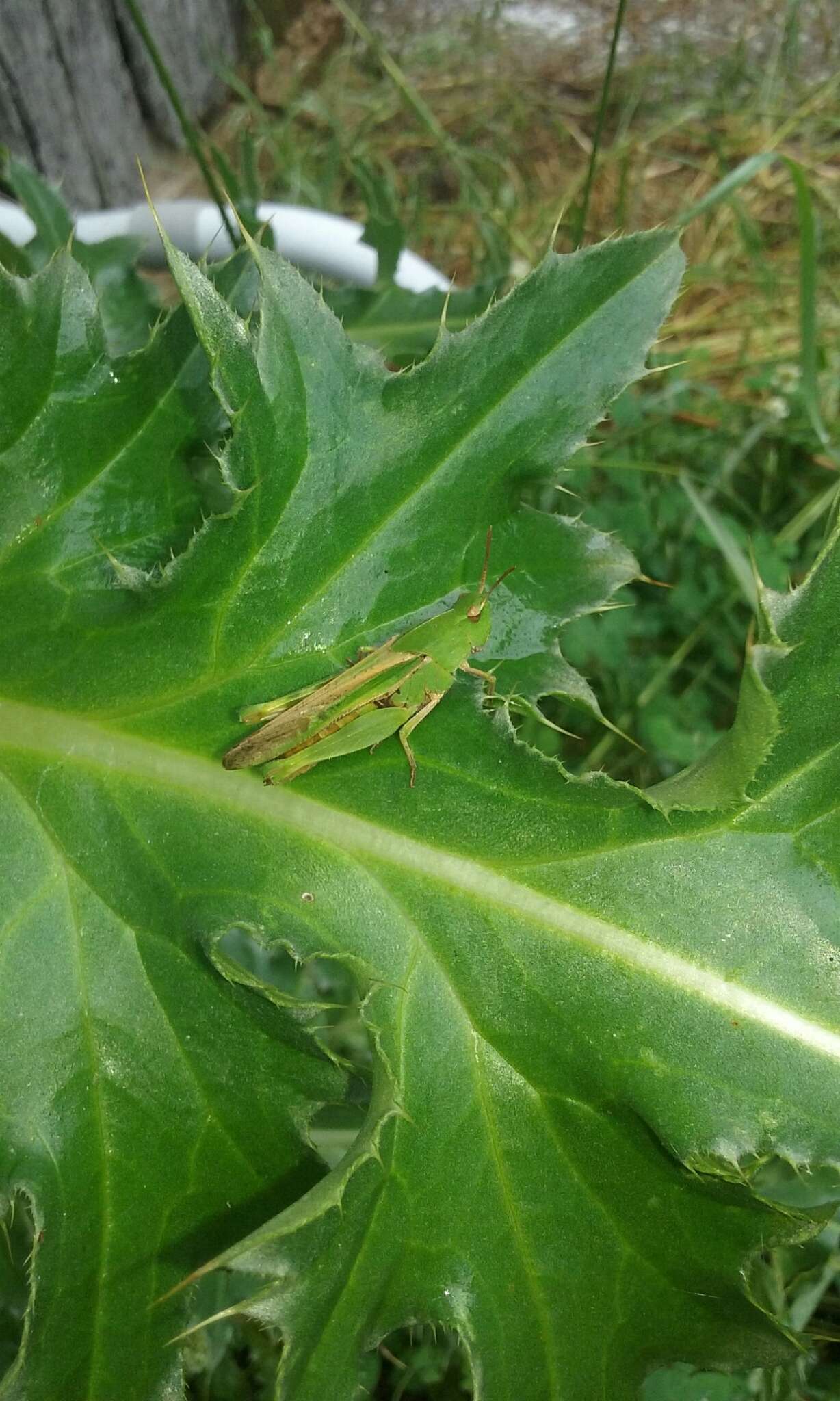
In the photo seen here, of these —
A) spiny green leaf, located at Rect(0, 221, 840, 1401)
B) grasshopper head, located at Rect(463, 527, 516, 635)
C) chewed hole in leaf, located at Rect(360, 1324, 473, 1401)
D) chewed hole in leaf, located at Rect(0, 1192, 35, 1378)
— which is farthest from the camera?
chewed hole in leaf, located at Rect(360, 1324, 473, 1401)

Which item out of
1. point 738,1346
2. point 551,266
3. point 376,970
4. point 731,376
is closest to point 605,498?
point 731,376

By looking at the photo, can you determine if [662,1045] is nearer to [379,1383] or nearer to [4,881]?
[4,881]

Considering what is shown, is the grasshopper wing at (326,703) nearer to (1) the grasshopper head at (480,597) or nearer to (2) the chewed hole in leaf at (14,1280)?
(1) the grasshopper head at (480,597)

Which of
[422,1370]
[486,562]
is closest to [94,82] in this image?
[486,562]

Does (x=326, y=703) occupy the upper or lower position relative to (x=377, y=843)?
upper

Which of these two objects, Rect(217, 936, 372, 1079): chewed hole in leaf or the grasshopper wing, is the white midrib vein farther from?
Rect(217, 936, 372, 1079): chewed hole in leaf

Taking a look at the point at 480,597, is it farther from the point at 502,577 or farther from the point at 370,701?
the point at 370,701

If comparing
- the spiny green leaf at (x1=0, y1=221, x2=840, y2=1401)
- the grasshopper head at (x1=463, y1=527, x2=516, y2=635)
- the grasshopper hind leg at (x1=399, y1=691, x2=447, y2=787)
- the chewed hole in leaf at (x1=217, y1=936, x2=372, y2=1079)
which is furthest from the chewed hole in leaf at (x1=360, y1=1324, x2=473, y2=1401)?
the grasshopper head at (x1=463, y1=527, x2=516, y2=635)

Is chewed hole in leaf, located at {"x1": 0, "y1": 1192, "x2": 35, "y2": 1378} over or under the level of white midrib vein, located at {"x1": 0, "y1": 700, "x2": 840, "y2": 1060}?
under
